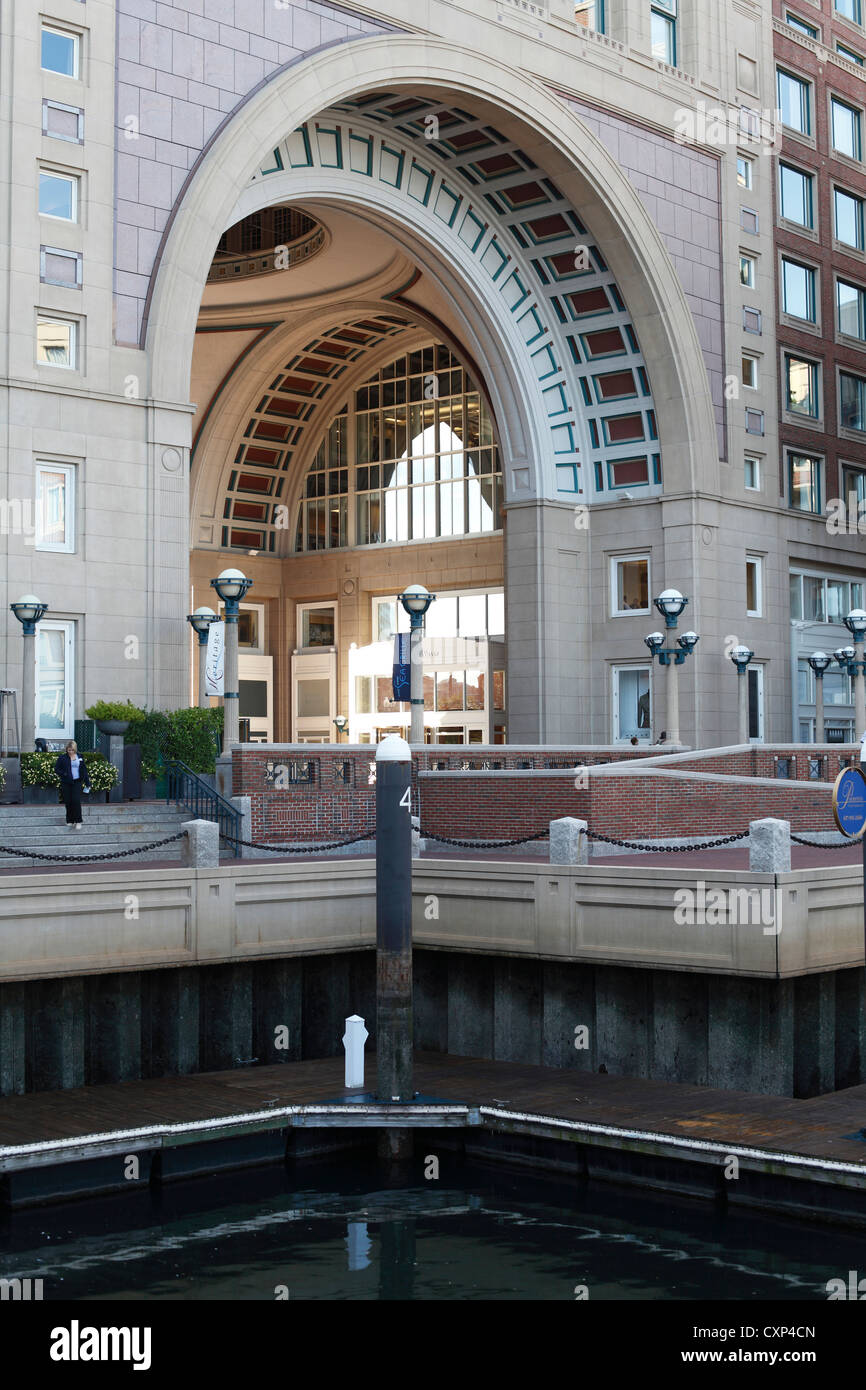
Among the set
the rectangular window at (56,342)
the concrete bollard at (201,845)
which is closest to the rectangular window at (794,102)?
the rectangular window at (56,342)

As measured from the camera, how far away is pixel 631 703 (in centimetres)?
4500

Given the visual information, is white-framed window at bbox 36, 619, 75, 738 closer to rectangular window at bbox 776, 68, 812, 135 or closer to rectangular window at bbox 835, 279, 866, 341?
rectangular window at bbox 835, 279, 866, 341

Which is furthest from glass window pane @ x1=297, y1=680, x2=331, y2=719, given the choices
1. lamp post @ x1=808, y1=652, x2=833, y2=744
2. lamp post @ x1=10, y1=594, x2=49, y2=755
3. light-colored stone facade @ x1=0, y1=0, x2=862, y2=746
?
lamp post @ x1=10, y1=594, x2=49, y2=755

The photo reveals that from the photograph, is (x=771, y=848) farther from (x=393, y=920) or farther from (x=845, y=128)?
(x=845, y=128)

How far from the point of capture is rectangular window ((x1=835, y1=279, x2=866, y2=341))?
168ft

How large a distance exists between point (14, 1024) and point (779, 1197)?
8.96 m

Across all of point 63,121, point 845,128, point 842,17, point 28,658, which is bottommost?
point 28,658

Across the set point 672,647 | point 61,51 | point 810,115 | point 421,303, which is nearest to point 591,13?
point 810,115

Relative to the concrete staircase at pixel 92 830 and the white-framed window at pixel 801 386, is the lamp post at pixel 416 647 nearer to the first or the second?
the concrete staircase at pixel 92 830

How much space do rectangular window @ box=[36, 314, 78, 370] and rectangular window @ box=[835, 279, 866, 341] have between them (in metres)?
28.5

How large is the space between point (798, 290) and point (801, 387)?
3039mm

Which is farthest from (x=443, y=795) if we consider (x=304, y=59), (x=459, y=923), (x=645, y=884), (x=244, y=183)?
(x=304, y=59)

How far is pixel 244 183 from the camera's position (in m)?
34.1

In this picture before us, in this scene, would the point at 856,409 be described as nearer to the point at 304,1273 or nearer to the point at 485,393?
the point at 485,393
